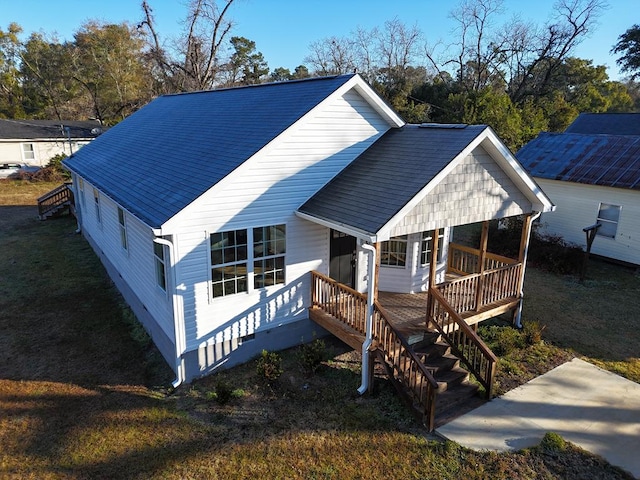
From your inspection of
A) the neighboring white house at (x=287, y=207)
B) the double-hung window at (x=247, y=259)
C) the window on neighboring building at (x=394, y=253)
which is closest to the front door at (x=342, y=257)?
the neighboring white house at (x=287, y=207)

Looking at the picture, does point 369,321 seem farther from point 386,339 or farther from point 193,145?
point 193,145

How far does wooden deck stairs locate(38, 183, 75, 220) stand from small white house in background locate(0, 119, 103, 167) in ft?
34.8

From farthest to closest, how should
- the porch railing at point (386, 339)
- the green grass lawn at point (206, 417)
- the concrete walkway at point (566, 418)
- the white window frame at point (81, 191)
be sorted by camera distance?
the white window frame at point (81, 191), the porch railing at point (386, 339), the concrete walkway at point (566, 418), the green grass lawn at point (206, 417)

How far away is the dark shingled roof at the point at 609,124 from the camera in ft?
83.8

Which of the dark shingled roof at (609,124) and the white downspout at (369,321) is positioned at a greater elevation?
the dark shingled roof at (609,124)

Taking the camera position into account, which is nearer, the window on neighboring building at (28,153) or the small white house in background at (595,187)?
the small white house in background at (595,187)

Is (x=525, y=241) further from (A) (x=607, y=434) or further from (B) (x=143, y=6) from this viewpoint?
(B) (x=143, y=6)

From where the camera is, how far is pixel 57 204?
24.3 meters

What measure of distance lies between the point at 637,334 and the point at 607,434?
5.12 m

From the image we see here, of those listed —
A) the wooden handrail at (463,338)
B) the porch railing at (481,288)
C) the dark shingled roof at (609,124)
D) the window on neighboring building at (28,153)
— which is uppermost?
the dark shingled roof at (609,124)

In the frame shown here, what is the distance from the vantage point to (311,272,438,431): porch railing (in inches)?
306

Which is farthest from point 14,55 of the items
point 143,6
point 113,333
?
point 113,333

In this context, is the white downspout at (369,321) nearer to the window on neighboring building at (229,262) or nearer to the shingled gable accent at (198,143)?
the window on neighboring building at (229,262)

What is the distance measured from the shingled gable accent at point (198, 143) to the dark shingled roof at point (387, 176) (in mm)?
1156
